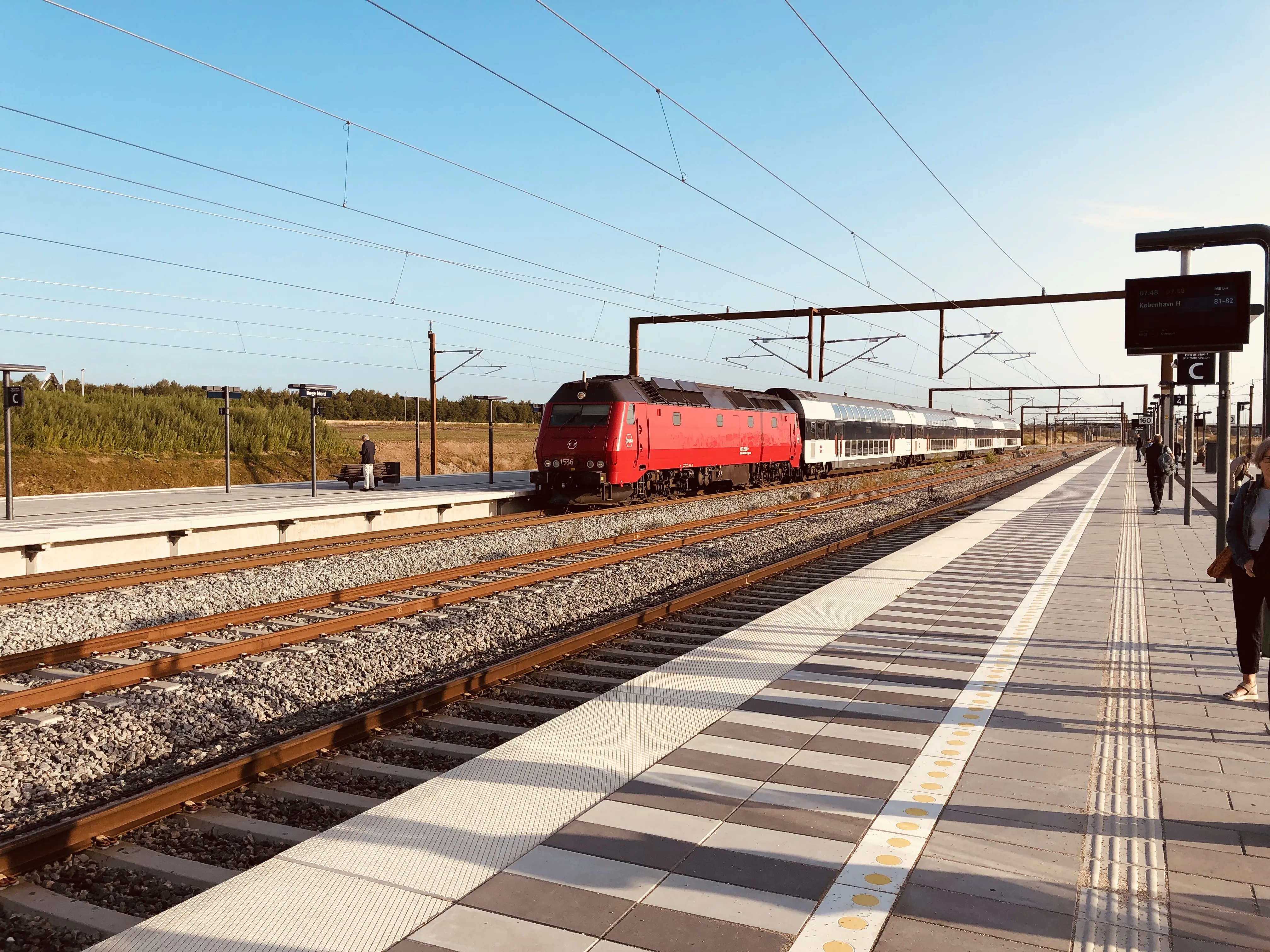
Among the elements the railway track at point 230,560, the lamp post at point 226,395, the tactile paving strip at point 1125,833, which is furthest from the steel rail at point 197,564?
the tactile paving strip at point 1125,833

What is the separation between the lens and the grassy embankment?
25781mm

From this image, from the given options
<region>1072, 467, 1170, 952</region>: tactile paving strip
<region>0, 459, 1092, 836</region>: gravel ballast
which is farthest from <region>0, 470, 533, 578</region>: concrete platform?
<region>1072, 467, 1170, 952</region>: tactile paving strip

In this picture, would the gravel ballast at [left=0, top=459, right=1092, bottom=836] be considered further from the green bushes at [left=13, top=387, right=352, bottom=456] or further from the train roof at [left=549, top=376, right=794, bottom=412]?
the green bushes at [left=13, top=387, right=352, bottom=456]

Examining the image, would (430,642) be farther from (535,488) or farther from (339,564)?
(535,488)

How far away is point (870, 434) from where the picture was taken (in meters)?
40.4

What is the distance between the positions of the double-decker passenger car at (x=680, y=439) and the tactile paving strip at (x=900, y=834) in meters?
14.3

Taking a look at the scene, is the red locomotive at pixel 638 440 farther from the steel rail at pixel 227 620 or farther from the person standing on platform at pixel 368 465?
the steel rail at pixel 227 620

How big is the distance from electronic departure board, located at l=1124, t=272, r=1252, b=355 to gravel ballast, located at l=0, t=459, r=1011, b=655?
971 cm

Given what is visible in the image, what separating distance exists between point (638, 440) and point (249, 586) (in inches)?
455

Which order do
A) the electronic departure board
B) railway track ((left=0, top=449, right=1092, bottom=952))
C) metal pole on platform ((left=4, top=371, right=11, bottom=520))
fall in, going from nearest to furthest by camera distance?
railway track ((left=0, top=449, right=1092, bottom=952)), the electronic departure board, metal pole on platform ((left=4, top=371, right=11, bottom=520))

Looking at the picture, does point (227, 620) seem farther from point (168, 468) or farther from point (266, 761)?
point (168, 468)

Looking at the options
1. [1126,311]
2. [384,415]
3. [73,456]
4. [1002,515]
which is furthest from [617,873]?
[384,415]

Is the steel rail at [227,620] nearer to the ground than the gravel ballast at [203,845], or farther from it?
farther from it

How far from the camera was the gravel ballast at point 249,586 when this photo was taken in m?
9.37
